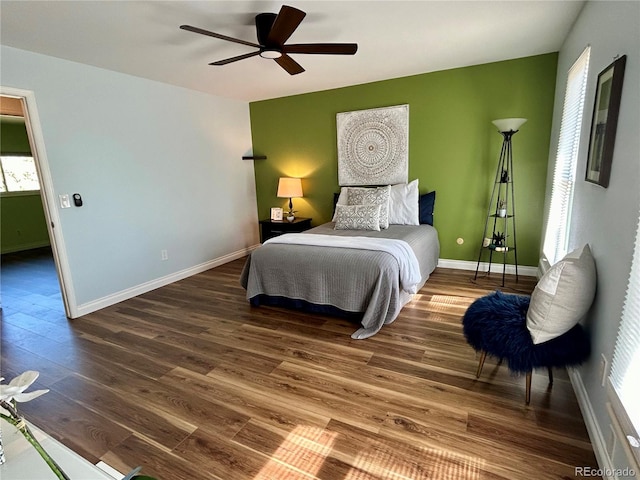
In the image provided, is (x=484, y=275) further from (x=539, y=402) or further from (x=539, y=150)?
(x=539, y=402)

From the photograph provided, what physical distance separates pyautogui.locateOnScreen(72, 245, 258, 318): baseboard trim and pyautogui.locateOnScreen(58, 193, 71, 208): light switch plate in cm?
99

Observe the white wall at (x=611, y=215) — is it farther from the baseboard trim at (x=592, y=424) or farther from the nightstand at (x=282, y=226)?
the nightstand at (x=282, y=226)

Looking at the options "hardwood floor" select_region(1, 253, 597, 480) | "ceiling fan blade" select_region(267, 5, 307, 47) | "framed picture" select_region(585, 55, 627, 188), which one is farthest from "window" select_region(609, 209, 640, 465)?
"ceiling fan blade" select_region(267, 5, 307, 47)

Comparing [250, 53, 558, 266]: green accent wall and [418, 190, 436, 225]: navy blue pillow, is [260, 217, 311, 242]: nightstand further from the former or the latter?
[418, 190, 436, 225]: navy blue pillow

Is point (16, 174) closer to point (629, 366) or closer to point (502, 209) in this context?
point (502, 209)

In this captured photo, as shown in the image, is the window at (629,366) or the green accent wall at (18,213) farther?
the green accent wall at (18,213)

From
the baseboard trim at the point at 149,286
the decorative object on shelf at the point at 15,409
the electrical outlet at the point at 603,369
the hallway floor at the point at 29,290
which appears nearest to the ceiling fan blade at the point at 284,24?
the decorative object on shelf at the point at 15,409

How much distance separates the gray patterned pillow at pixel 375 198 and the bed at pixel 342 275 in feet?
1.28

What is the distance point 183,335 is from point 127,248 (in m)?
1.50

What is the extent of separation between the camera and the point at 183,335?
2.79m

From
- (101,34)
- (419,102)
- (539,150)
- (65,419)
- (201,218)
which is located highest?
(101,34)

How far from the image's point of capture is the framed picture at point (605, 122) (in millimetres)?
1564

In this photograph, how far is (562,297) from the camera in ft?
5.31

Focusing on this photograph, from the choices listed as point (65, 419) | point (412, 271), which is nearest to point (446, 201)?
point (412, 271)
